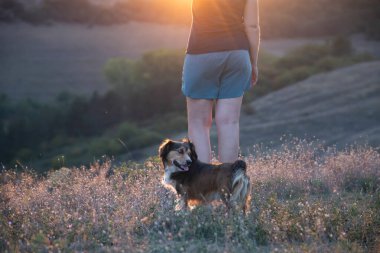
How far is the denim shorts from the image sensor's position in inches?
234

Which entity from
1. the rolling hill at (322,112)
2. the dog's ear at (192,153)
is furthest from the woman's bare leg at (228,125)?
the rolling hill at (322,112)

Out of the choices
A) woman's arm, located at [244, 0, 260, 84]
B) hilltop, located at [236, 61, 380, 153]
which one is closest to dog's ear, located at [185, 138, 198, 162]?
woman's arm, located at [244, 0, 260, 84]

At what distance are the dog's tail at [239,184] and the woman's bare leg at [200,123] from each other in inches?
29.9

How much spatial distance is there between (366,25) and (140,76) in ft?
48.4

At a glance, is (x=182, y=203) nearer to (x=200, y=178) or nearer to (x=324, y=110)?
(x=200, y=178)

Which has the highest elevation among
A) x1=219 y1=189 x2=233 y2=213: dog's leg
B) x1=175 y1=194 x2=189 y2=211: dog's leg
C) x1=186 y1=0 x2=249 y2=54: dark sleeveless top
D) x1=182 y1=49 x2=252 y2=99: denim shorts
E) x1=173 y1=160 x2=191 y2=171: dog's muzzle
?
x1=186 y1=0 x2=249 y2=54: dark sleeveless top

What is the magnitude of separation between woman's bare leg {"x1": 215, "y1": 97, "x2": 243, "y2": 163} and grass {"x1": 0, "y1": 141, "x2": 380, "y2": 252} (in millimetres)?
526

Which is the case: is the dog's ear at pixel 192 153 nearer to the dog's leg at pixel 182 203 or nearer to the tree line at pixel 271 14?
the dog's leg at pixel 182 203

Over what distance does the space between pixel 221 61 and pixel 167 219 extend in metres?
1.68

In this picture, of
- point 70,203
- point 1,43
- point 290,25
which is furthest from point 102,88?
point 70,203

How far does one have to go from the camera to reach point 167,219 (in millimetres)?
5027

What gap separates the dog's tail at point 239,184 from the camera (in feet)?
18.3

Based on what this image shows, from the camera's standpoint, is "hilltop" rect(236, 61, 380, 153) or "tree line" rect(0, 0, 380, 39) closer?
"hilltop" rect(236, 61, 380, 153)

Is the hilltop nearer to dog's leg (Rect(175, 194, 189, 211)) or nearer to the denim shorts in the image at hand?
the denim shorts
